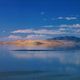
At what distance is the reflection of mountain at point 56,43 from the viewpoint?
11.1ft

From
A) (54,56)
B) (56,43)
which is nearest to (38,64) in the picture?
(54,56)

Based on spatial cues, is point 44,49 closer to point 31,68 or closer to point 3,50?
point 31,68

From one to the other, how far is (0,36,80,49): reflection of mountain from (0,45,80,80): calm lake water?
0.21ft

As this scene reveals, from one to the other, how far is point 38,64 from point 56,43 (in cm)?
36

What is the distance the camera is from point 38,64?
335cm

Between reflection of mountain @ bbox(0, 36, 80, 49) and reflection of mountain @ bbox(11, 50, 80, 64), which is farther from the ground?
reflection of mountain @ bbox(0, 36, 80, 49)

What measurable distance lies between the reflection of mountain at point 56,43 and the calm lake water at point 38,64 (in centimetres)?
6

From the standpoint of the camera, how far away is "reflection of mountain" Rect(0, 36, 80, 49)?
339 cm

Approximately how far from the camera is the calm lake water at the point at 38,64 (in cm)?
331

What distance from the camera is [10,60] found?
11.0 feet

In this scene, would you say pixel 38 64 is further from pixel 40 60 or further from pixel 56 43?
pixel 56 43

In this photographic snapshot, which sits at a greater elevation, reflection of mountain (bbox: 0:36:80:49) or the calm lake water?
reflection of mountain (bbox: 0:36:80:49)

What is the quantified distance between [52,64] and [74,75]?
31cm

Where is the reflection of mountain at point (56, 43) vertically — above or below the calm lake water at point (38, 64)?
above
